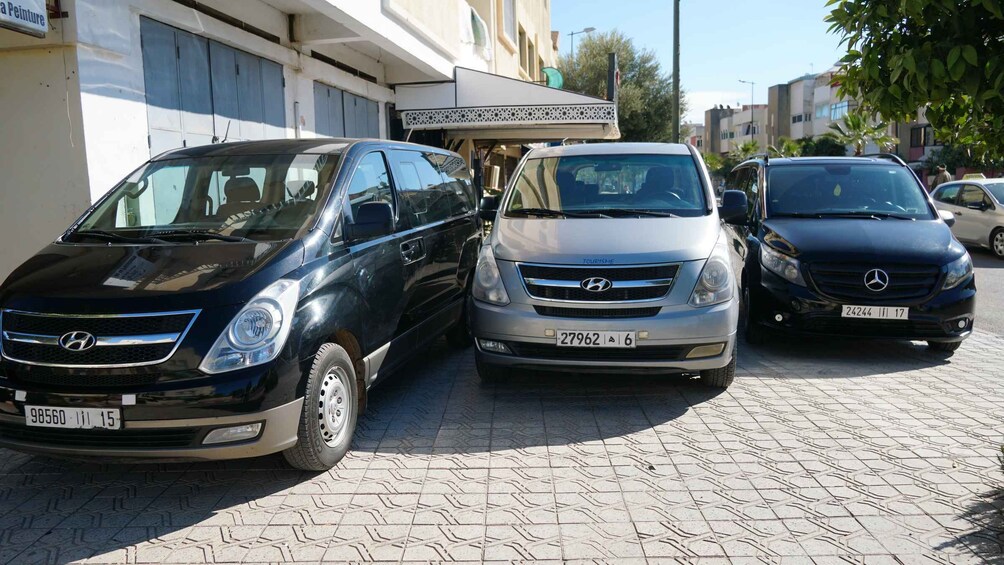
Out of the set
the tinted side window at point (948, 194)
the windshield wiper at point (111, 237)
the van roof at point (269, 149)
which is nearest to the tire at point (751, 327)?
the van roof at point (269, 149)

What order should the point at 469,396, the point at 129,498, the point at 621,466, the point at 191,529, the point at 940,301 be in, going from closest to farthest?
the point at 191,529, the point at 129,498, the point at 621,466, the point at 469,396, the point at 940,301

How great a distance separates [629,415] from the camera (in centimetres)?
509

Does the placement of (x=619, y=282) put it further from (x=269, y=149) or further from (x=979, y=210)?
(x=979, y=210)

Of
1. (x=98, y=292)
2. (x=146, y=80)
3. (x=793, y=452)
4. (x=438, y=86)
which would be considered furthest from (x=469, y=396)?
(x=438, y=86)

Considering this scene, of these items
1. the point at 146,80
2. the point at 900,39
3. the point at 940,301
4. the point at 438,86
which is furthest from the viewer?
the point at 438,86

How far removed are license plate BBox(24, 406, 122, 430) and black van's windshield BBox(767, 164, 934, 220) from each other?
20.0ft

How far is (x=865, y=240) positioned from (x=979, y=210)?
10.6m

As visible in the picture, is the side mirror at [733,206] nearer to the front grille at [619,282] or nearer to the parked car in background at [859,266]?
the parked car in background at [859,266]

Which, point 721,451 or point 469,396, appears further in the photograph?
point 469,396

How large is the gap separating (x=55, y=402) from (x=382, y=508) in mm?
1631

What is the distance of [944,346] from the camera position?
6.67m

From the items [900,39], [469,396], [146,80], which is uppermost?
[146,80]

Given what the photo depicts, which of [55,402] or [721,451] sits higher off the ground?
[55,402]

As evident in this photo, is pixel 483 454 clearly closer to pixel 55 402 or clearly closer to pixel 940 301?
pixel 55 402
